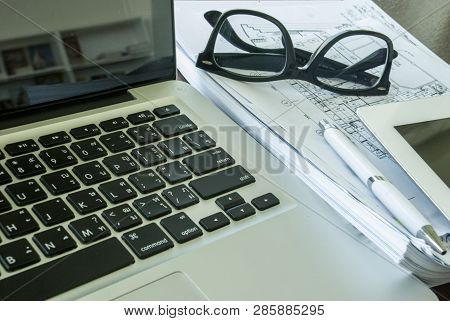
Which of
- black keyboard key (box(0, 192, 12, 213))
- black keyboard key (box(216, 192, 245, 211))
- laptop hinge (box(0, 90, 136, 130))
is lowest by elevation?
black keyboard key (box(216, 192, 245, 211))

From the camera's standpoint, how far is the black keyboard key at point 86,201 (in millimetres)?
337

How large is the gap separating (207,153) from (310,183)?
0.08 metres

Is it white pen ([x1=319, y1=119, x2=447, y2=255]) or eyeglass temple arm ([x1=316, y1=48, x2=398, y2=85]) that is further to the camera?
eyeglass temple arm ([x1=316, y1=48, x2=398, y2=85])

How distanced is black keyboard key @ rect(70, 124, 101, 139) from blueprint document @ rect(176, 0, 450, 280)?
121mm

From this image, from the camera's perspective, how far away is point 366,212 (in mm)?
358

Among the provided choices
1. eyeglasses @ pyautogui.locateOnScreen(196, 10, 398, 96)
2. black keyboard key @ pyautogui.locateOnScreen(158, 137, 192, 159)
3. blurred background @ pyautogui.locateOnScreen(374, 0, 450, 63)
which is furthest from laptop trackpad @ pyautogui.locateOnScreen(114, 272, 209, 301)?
blurred background @ pyautogui.locateOnScreen(374, 0, 450, 63)

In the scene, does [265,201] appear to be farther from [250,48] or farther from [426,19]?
[426,19]

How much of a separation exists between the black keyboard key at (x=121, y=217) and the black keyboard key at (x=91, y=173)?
0.09 ft

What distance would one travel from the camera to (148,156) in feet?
1.27

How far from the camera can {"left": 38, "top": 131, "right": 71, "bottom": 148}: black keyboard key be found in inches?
14.9

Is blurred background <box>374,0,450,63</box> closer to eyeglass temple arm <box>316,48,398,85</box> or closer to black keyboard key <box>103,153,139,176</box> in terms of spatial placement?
eyeglass temple arm <box>316,48,398,85</box>

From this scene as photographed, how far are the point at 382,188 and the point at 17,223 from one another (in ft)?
0.76

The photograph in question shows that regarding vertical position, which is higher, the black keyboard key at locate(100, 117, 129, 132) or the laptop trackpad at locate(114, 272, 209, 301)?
the black keyboard key at locate(100, 117, 129, 132)
